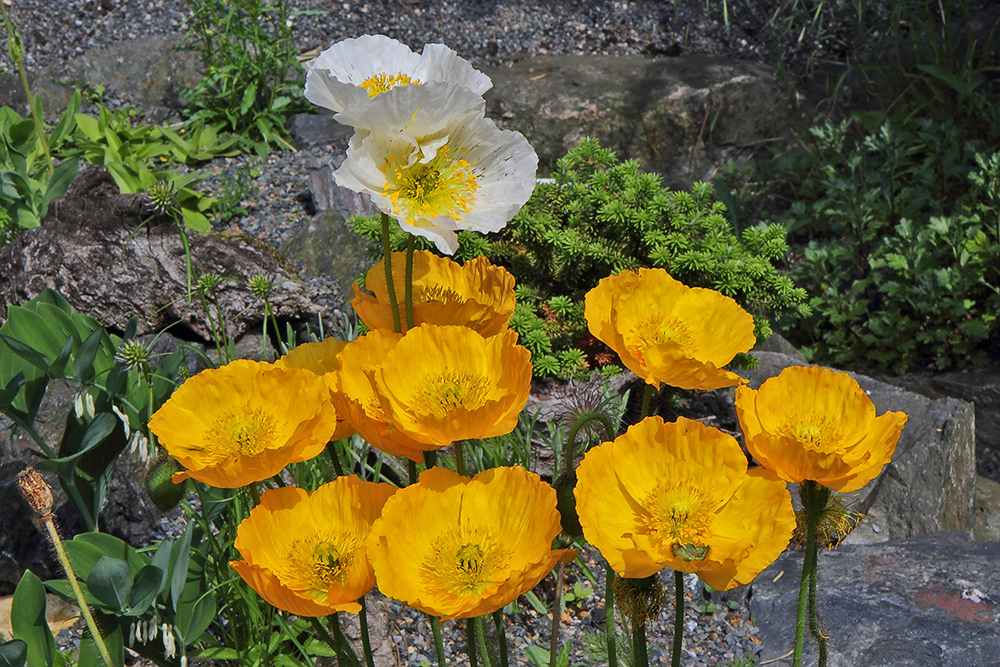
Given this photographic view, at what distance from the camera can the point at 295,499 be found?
94cm

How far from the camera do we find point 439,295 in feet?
3.55

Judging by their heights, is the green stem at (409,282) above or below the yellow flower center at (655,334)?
above

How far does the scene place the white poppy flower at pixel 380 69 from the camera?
Answer: 990mm

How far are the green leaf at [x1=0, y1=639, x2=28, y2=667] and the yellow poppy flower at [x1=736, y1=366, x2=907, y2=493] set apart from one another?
3.04ft

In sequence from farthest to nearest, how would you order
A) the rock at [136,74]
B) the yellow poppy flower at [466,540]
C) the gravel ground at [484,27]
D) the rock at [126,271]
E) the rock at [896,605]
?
Result: the gravel ground at [484,27]
the rock at [136,74]
the rock at [126,271]
the rock at [896,605]
the yellow poppy flower at [466,540]

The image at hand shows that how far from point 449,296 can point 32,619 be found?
2.61 ft

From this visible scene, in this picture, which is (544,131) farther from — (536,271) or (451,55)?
(451,55)

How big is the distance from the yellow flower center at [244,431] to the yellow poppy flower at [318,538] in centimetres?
6

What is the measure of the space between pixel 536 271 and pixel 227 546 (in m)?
1.45

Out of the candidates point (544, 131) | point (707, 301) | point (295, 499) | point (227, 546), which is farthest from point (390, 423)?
point (544, 131)

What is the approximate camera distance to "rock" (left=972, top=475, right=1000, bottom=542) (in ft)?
9.79

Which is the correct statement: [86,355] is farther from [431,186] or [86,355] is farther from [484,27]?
[484,27]

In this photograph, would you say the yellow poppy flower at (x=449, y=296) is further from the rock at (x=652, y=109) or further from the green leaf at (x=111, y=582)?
the rock at (x=652, y=109)

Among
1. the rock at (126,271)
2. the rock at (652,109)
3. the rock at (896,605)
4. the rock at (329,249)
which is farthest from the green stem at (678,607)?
the rock at (652,109)
